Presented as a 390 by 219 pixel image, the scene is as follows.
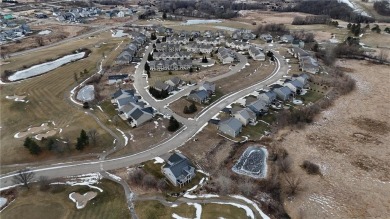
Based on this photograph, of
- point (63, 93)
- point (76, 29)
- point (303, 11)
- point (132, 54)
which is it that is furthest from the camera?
point (303, 11)

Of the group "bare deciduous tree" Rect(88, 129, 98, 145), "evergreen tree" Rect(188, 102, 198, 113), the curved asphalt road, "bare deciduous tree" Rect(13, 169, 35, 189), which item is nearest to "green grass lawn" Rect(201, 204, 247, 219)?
the curved asphalt road

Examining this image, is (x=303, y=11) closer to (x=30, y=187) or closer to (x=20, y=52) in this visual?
(x=20, y=52)

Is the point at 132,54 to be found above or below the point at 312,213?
above

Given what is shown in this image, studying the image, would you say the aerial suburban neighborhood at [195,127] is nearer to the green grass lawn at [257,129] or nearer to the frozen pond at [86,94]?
the green grass lawn at [257,129]

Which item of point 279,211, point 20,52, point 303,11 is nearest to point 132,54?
point 20,52

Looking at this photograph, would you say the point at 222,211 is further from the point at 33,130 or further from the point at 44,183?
the point at 33,130

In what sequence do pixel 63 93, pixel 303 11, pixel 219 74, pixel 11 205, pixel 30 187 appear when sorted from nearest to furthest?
pixel 11 205 → pixel 30 187 → pixel 63 93 → pixel 219 74 → pixel 303 11

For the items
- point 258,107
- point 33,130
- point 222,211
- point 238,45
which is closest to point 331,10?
point 238,45

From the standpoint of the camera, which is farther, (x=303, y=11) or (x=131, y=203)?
(x=303, y=11)

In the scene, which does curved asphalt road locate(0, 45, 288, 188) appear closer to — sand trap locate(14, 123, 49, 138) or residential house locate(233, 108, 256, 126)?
residential house locate(233, 108, 256, 126)
